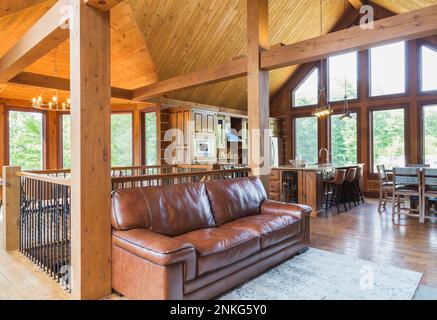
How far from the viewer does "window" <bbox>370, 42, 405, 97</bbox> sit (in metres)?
7.57

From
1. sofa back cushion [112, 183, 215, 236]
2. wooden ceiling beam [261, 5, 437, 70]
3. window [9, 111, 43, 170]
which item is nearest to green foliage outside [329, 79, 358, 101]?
wooden ceiling beam [261, 5, 437, 70]

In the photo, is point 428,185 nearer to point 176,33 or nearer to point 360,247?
point 360,247

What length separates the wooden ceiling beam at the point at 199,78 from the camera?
4605 millimetres

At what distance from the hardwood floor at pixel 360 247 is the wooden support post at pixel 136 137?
15.5 feet

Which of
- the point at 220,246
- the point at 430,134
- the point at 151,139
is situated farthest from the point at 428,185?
the point at 151,139

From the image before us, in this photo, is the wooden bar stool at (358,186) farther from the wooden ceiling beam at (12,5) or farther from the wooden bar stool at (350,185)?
the wooden ceiling beam at (12,5)

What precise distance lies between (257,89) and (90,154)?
102 inches

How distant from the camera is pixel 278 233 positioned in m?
2.97

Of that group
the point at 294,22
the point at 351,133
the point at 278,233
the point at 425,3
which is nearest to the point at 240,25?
the point at 294,22

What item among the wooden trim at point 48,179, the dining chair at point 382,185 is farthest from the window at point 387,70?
the wooden trim at point 48,179

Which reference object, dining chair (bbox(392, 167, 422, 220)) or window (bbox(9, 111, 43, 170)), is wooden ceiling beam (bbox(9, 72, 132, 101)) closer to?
window (bbox(9, 111, 43, 170))

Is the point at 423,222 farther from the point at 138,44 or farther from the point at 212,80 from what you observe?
the point at 138,44
